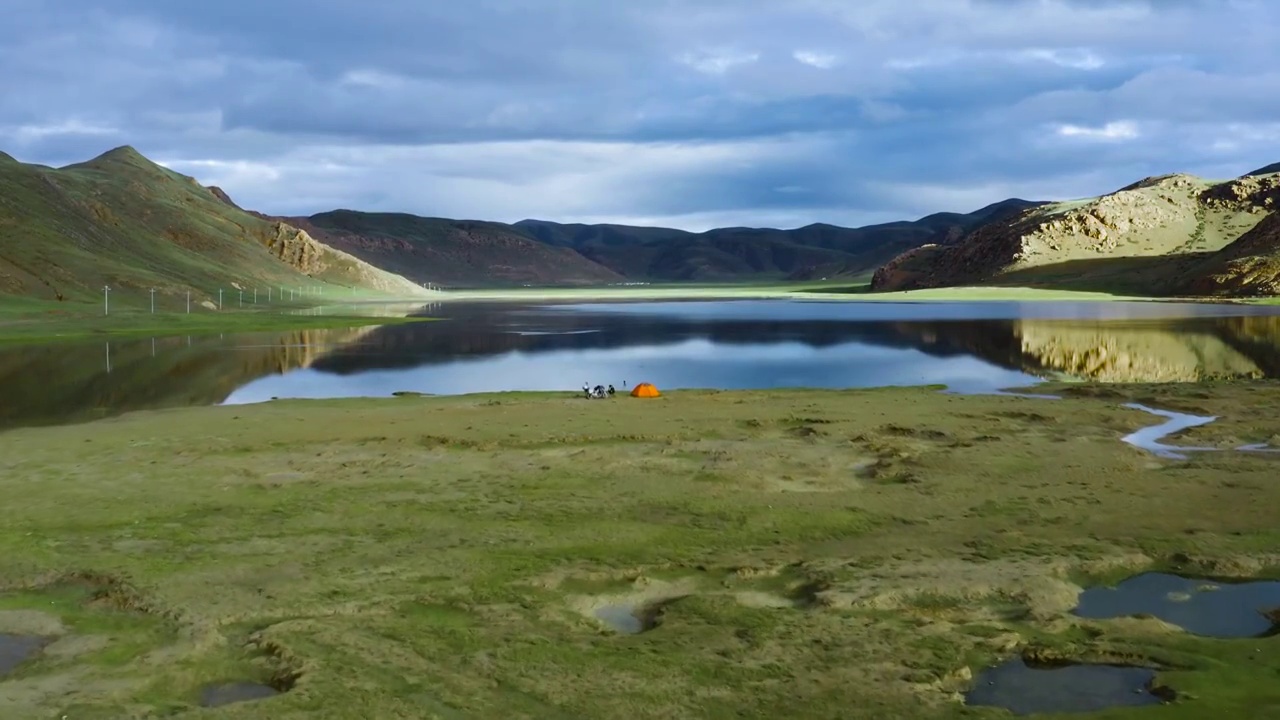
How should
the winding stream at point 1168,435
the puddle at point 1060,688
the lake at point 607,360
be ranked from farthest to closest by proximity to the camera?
the lake at point 607,360, the winding stream at point 1168,435, the puddle at point 1060,688

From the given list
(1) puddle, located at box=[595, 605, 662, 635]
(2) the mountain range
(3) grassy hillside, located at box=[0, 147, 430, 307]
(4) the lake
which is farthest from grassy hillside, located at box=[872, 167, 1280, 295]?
(1) puddle, located at box=[595, 605, 662, 635]

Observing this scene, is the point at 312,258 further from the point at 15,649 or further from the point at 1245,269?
the point at 15,649

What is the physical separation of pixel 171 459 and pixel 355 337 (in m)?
43.8

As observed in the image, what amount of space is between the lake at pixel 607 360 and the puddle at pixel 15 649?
56.8 feet

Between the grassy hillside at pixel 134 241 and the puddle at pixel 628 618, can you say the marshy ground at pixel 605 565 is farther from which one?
the grassy hillside at pixel 134 241

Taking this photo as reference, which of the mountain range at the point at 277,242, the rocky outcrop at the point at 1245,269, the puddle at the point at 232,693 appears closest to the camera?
the puddle at the point at 232,693

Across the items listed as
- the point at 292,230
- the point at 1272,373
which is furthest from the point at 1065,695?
the point at 292,230

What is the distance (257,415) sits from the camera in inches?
1010

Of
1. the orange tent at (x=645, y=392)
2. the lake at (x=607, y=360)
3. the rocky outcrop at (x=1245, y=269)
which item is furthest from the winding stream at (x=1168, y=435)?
the rocky outcrop at (x=1245, y=269)

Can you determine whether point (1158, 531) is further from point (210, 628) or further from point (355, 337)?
point (355, 337)

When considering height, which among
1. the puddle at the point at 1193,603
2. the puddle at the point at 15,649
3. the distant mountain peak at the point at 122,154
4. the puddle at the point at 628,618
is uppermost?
the distant mountain peak at the point at 122,154

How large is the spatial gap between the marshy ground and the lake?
11.8 metres

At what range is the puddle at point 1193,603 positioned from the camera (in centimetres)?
992

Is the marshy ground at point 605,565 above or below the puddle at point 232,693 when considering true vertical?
above
